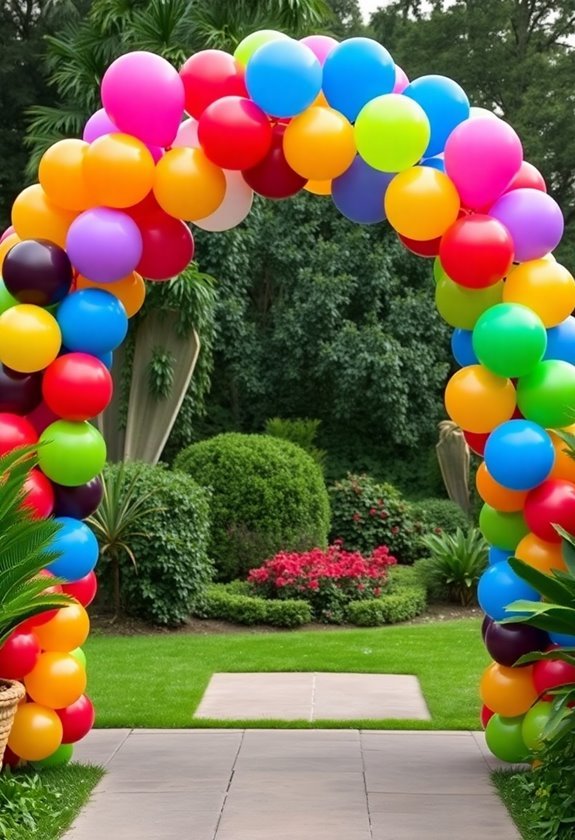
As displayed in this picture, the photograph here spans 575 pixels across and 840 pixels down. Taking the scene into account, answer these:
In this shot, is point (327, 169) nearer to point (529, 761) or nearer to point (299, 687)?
point (529, 761)

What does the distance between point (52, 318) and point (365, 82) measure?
193 centimetres

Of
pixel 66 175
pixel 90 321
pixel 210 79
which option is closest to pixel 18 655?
pixel 90 321

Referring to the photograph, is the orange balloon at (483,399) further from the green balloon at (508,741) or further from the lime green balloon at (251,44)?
the lime green balloon at (251,44)

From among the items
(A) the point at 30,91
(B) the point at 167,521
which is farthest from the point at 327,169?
(A) the point at 30,91

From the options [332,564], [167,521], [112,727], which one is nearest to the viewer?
[112,727]

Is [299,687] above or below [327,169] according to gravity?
below

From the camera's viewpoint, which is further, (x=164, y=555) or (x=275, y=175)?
(x=164, y=555)

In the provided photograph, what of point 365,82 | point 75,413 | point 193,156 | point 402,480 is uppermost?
point 365,82

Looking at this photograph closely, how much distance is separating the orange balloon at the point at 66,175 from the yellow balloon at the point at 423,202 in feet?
5.04

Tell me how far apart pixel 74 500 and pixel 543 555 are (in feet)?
7.74

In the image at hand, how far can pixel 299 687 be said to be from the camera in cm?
801

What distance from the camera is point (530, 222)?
5332 millimetres

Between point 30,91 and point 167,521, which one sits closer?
point 167,521

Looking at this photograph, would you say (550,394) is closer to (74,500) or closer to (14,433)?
(74,500)
